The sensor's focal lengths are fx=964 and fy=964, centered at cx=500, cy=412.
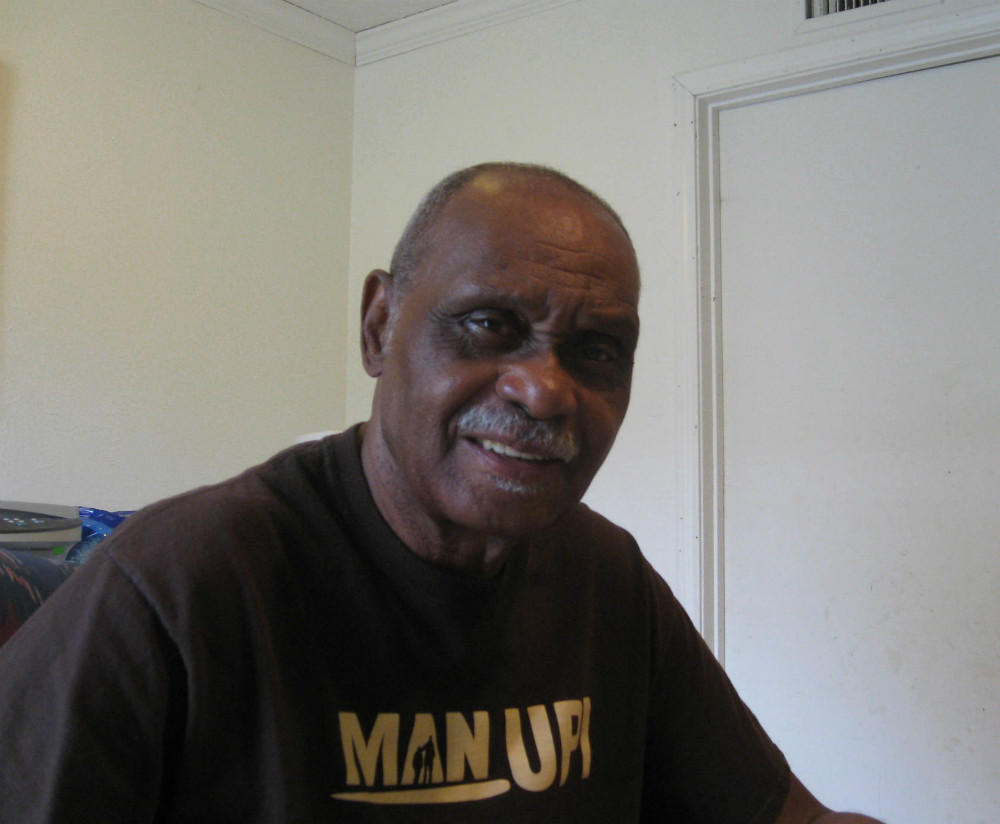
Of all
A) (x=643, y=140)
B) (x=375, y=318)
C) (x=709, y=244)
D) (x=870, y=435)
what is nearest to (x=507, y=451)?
(x=375, y=318)

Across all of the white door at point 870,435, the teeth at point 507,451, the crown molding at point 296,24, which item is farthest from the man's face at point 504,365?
the crown molding at point 296,24

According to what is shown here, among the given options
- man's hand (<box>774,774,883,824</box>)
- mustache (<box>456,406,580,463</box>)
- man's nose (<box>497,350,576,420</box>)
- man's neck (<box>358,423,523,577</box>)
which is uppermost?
man's nose (<box>497,350,576,420</box>)

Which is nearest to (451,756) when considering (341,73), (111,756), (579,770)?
(579,770)

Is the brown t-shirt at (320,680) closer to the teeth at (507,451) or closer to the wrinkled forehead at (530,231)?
the teeth at (507,451)

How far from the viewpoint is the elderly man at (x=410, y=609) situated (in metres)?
0.69

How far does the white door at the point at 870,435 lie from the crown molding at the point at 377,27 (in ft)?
2.87

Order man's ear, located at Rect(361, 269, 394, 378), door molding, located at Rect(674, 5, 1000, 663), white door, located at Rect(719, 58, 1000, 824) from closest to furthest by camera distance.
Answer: man's ear, located at Rect(361, 269, 394, 378)
white door, located at Rect(719, 58, 1000, 824)
door molding, located at Rect(674, 5, 1000, 663)

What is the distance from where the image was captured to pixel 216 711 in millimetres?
723

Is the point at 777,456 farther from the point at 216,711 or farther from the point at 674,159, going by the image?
the point at 216,711

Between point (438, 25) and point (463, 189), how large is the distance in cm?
229

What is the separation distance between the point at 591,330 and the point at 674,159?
1.77 m

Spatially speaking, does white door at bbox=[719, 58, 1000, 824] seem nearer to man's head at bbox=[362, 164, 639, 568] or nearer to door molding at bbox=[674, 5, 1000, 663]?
door molding at bbox=[674, 5, 1000, 663]

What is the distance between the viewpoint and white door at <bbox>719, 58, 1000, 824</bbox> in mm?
2127

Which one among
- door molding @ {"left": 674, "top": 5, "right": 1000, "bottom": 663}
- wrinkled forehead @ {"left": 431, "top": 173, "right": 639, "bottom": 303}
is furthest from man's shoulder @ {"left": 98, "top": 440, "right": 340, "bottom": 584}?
door molding @ {"left": 674, "top": 5, "right": 1000, "bottom": 663}
